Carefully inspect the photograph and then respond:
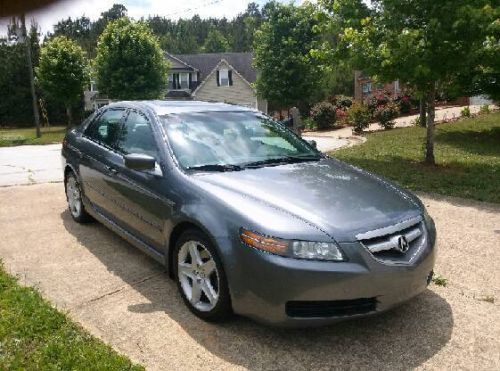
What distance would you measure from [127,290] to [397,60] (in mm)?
7150

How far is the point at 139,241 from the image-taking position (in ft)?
14.5

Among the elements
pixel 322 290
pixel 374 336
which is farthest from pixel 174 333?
pixel 374 336

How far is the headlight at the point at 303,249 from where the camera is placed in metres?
3.04

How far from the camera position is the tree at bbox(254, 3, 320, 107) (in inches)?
1348

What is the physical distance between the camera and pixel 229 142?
4492 millimetres

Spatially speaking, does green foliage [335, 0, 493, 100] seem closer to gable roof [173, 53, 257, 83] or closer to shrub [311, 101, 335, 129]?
shrub [311, 101, 335, 129]

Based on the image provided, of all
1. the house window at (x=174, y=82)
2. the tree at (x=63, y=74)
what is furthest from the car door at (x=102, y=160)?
the house window at (x=174, y=82)

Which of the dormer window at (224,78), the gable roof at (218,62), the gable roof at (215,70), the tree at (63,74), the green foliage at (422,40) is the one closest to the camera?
the green foliage at (422,40)

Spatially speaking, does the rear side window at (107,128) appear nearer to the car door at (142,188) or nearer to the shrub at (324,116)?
the car door at (142,188)

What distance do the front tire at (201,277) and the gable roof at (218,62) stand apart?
158 ft

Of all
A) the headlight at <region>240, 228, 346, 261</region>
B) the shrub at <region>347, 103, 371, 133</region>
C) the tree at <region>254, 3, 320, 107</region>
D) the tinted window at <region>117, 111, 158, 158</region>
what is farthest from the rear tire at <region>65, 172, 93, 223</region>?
the tree at <region>254, 3, 320, 107</region>

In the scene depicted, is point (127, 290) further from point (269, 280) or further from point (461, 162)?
point (461, 162)

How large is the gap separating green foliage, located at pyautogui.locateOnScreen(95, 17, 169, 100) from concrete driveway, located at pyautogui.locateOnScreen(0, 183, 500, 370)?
3176cm

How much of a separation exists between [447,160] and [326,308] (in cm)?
926
